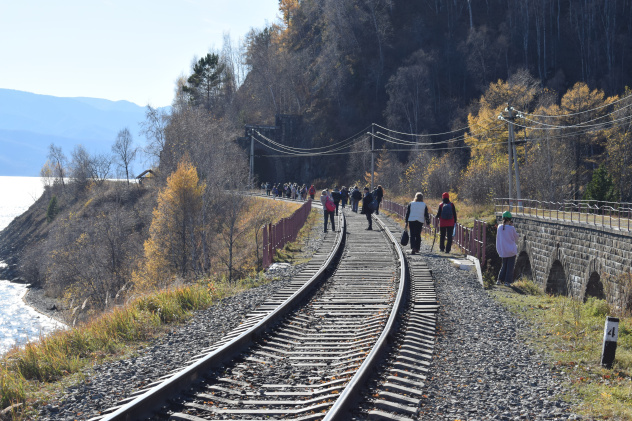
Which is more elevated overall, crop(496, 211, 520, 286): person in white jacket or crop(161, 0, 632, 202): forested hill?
crop(161, 0, 632, 202): forested hill

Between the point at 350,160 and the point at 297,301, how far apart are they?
230 feet

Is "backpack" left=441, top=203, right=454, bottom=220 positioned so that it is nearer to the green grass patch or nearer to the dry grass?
the green grass patch

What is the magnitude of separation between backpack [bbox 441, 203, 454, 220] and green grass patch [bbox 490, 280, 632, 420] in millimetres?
5155

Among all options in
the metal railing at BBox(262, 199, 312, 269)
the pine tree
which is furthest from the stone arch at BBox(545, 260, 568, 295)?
the pine tree

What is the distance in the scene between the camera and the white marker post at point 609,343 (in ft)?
22.4

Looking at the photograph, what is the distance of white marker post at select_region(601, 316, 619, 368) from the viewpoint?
6816 millimetres

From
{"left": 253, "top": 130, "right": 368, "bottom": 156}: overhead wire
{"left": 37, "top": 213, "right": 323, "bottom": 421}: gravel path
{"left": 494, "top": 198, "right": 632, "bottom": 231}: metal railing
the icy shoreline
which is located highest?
{"left": 253, "top": 130, "right": 368, "bottom": 156}: overhead wire

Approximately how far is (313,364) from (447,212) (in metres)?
11.7

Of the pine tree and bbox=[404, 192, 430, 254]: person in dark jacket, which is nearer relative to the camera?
bbox=[404, 192, 430, 254]: person in dark jacket

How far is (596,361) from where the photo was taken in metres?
7.05

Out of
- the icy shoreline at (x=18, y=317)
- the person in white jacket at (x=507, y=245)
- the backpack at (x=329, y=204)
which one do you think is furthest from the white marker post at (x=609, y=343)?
the icy shoreline at (x=18, y=317)

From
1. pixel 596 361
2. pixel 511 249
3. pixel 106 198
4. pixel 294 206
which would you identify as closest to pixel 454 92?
pixel 294 206

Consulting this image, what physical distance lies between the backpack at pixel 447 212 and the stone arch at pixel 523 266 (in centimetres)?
1501

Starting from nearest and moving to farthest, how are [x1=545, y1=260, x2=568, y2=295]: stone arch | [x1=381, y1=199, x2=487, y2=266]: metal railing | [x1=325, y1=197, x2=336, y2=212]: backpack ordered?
1. [x1=381, y1=199, x2=487, y2=266]: metal railing
2. [x1=325, y1=197, x2=336, y2=212]: backpack
3. [x1=545, y1=260, x2=568, y2=295]: stone arch
